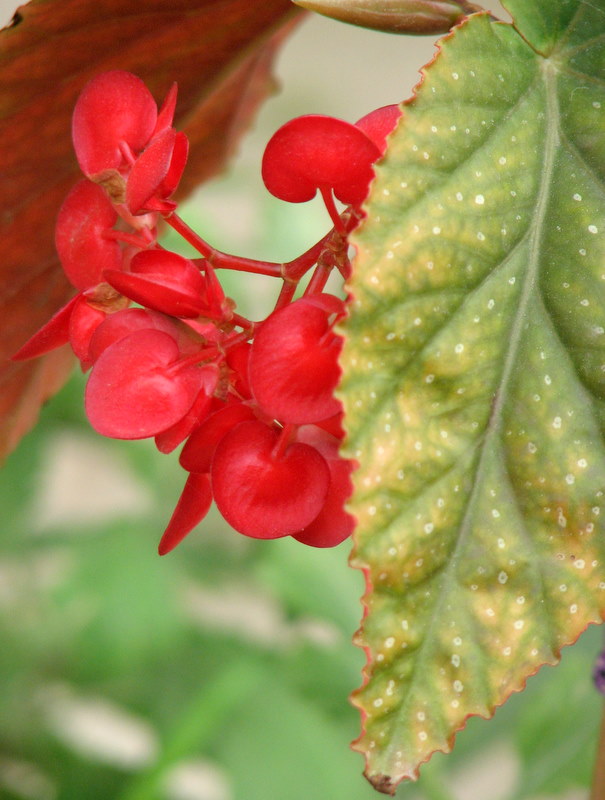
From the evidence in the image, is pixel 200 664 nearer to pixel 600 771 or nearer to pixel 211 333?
pixel 600 771

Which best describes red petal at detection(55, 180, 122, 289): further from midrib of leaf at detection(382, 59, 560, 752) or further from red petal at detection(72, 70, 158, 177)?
midrib of leaf at detection(382, 59, 560, 752)

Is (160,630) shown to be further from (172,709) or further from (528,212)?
(528,212)

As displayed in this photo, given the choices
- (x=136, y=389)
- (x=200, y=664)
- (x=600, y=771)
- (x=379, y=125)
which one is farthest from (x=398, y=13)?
(x=200, y=664)

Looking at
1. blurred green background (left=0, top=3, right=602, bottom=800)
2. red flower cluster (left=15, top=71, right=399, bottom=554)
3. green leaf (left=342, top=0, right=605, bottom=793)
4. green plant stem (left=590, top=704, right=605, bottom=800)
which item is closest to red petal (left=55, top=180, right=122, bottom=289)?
red flower cluster (left=15, top=71, right=399, bottom=554)

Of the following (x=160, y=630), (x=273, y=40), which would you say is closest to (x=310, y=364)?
(x=273, y=40)

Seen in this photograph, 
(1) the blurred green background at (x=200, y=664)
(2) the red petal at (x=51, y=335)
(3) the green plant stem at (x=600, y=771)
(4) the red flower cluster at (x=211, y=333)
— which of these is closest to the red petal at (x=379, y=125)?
(4) the red flower cluster at (x=211, y=333)
